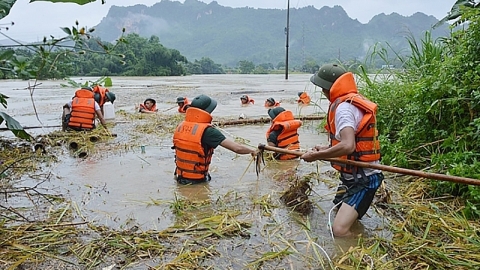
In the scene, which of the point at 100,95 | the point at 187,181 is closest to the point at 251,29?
the point at 100,95

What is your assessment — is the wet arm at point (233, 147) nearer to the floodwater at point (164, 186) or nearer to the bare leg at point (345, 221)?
the floodwater at point (164, 186)

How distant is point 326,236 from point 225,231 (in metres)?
0.86

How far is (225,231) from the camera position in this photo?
385 cm

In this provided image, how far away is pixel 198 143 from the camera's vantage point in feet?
17.2

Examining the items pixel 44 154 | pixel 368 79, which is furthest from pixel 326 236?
pixel 44 154

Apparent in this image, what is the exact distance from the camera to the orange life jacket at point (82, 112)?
28.5ft

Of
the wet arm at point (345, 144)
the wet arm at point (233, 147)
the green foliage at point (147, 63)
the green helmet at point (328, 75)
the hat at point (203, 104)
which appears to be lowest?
the green foliage at point (147, 63)

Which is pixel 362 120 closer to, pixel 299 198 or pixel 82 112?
pixel 299 198

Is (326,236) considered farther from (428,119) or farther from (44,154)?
(44,154)

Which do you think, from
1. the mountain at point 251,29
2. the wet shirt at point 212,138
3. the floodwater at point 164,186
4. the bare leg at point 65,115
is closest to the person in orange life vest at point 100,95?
the bare leg at point 65,115

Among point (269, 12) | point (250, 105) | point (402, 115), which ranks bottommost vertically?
point (250, 105)

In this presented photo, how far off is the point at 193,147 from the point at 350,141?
6.89 ft

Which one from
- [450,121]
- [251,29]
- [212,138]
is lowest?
[212,138]

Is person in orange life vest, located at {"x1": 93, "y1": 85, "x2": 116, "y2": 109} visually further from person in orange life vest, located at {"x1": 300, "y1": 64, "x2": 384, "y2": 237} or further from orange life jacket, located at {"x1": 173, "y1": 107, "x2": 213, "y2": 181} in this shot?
person in orange life vest, located at {"x1": 300, "y1": 64, "x2": 384, "y2": 237}
